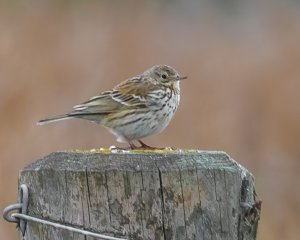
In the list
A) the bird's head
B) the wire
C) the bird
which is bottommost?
the wire

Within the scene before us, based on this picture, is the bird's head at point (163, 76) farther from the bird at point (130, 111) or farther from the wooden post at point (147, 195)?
the wooden post at point (147, 195)

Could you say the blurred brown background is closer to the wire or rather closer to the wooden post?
the wire

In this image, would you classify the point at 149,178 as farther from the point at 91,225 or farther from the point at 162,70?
the point at 162,70

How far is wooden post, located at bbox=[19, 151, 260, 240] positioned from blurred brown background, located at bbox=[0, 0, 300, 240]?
509 cm

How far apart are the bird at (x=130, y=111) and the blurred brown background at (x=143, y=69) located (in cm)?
209

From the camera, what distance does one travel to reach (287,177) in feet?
38.5

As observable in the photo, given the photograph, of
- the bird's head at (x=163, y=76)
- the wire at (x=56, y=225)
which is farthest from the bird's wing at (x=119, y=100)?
the wire at (x=56, y=225)

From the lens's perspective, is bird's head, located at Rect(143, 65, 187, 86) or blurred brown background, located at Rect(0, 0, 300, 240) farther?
blurred brown background, located at Rect(0, 0, 300, 240)

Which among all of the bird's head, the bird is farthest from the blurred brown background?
the bird

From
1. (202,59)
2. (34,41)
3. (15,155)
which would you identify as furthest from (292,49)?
(15,155)

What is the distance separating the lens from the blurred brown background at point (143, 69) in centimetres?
1091

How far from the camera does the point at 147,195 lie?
15.4 ft

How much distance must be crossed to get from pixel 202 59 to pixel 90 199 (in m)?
11.1

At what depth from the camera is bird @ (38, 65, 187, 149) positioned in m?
8.20
